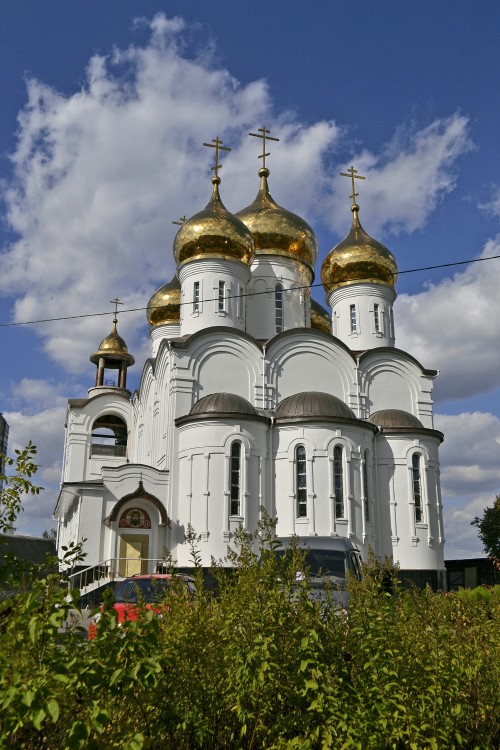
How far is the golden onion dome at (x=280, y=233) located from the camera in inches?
932

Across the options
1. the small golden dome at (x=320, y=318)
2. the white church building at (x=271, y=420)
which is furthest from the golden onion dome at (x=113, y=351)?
the small golden dome at (x=320, y=318)

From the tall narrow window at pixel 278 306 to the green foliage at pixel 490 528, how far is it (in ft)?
50.8

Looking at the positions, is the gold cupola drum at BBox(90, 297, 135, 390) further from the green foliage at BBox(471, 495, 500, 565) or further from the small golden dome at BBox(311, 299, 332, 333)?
the green foliage at BBox(471, 495, 500, 565)

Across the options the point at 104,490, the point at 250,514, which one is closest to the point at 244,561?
the point at 250,514

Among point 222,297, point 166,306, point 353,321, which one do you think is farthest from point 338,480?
point 166,306

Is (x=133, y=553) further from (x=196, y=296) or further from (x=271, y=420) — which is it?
(x=196, y=296)

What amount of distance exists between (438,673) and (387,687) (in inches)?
14.1

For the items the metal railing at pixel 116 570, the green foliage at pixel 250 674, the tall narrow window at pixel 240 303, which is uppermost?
the tall narrow window at pixel 240 303

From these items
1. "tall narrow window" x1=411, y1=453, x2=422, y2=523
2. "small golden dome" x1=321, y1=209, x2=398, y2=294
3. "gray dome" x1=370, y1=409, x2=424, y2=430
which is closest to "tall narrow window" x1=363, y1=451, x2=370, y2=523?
"gray dome" x1=370, y1=409, x2=424, y2=430

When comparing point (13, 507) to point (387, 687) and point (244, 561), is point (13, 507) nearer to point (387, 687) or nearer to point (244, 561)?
point (244, 561)

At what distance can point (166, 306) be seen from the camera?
87.6 ft

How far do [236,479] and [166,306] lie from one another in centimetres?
1120

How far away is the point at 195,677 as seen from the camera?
3.54 m

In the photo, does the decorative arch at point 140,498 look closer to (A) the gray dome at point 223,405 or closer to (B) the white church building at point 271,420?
(B) the white church building at point 271,420
